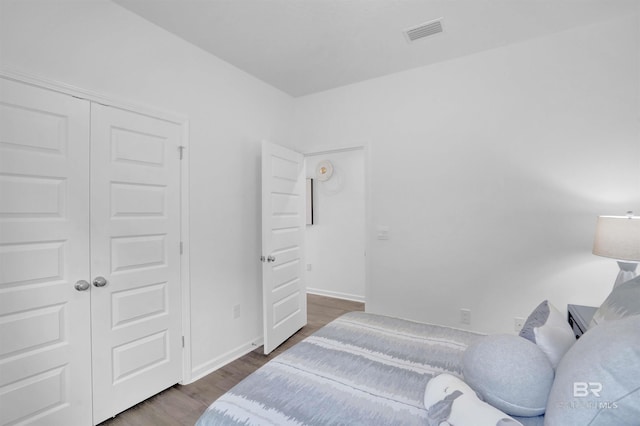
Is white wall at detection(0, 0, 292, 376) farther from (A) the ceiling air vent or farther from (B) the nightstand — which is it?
(B) the nightstand

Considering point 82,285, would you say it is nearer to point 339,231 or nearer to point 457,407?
point 457,407

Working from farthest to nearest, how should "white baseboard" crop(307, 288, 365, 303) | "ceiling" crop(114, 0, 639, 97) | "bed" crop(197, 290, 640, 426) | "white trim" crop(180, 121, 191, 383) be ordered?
"white baseboard" crop(307, 288, 365, 303)
"white trim" crop(180, 121, 191, 383)
"ceiling" crop(114, 0, 639, 97)
"bed" crop(197, 290, 640, 426)

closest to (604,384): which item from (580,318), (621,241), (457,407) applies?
(457,407)

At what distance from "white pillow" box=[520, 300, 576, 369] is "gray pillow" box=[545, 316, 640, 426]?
0.27 m

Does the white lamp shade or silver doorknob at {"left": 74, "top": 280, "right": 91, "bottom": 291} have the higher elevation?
the white lamp shade

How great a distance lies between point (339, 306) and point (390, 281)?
1444mm

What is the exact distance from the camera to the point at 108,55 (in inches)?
76.7

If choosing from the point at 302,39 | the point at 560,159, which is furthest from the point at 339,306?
the point at 302,39

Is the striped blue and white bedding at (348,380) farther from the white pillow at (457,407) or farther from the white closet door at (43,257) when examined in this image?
the white closet door at (43,257)

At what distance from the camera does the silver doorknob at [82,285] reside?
1.79 m

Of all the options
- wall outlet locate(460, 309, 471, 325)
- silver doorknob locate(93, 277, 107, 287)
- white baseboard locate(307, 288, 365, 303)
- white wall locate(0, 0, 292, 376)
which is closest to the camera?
white wall locate(0, 0, 292, 376)

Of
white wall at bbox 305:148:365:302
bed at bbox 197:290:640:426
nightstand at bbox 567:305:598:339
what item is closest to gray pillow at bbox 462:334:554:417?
bed at bbox 197:290:640:426

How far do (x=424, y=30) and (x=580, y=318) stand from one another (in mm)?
2330

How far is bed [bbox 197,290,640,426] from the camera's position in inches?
39.6
